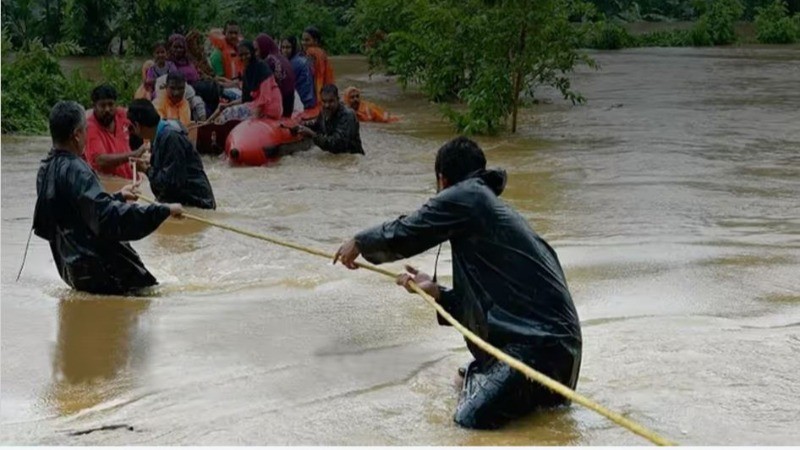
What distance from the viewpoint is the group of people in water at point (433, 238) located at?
5.11m

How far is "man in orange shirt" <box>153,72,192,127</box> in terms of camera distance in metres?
12.2

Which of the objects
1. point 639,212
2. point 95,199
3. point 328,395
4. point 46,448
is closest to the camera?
point 46,448

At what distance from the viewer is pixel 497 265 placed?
5.19 m

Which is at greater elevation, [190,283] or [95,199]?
[95,199]

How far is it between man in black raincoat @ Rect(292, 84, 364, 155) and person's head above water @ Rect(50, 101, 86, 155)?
661 centimetres

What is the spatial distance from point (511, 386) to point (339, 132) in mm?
8755

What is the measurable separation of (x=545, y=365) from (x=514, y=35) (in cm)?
1107

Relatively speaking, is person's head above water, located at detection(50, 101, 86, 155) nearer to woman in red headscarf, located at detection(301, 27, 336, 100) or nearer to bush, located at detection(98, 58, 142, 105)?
woman in red headscarf, located at detection(301, 27, 336, 100)

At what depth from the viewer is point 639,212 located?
33.7ft

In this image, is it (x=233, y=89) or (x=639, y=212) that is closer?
(x=639, y=212)

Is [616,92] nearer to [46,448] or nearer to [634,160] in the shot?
[634,160]

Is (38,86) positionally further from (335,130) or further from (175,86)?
(175,86)

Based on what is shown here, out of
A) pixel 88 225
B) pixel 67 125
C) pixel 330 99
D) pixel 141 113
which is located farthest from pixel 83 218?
pixel 330 99

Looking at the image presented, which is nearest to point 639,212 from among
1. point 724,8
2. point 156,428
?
point 156,428
